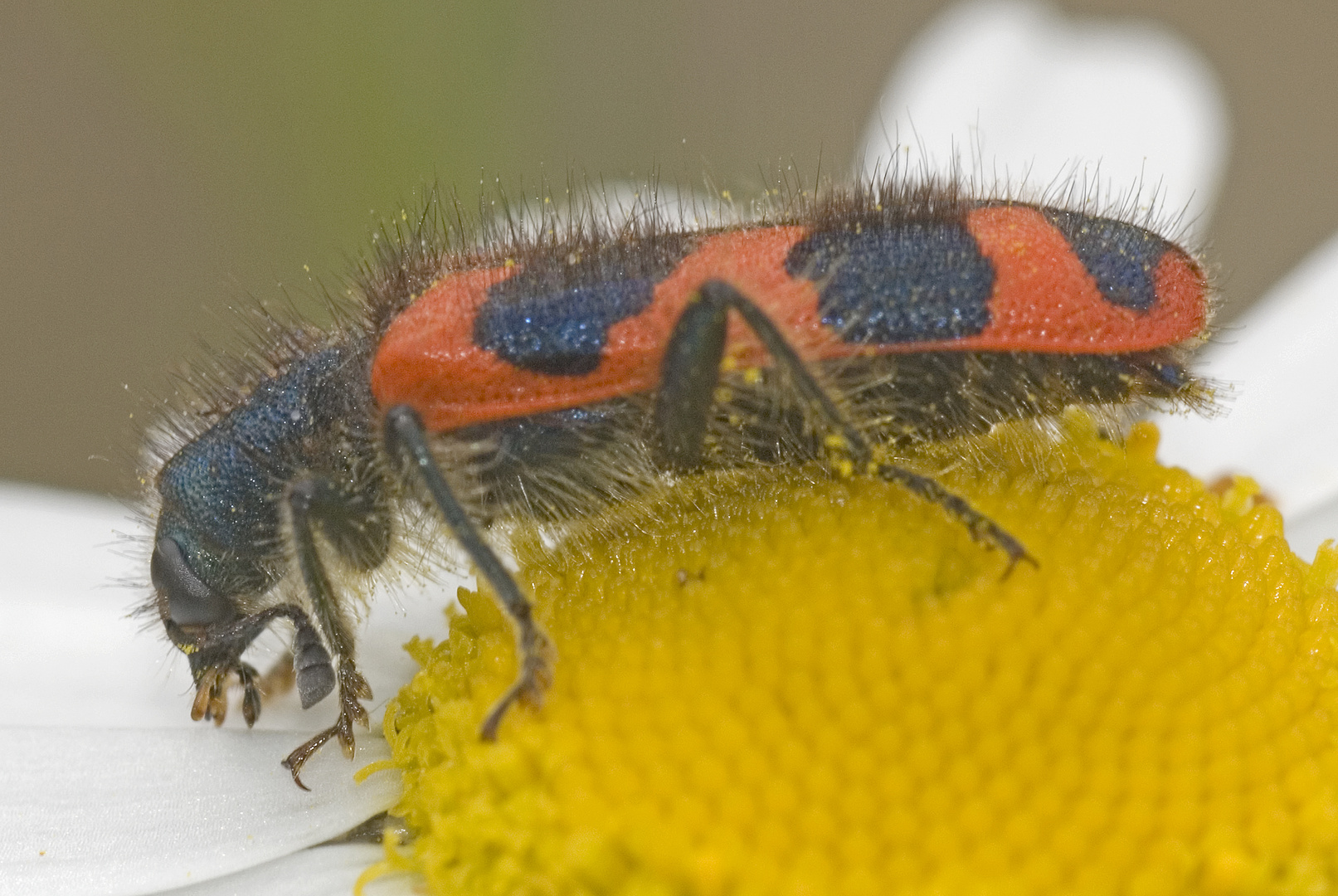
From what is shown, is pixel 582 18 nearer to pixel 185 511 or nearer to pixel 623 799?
pixel 185 511

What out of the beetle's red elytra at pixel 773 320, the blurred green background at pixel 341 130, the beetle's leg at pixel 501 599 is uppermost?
the beetle's red elytra at pixel 773 320

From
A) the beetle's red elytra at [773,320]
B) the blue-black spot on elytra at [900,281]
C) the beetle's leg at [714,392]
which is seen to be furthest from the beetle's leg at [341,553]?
the blue-black spot on elytra at [900,281]

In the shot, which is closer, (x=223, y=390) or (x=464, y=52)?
(x=223, y=390)

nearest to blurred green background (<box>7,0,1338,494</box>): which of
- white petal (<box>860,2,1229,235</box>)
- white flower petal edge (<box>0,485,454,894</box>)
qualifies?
white flower petal edge (<box>0,485,454,894</box>)

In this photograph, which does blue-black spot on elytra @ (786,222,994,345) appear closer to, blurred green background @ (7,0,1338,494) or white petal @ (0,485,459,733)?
blurred green background @ (7,0,1338,494)

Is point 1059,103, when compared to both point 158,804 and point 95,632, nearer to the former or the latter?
point 95,632

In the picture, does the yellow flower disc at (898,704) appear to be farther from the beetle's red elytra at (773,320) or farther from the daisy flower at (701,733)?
the beetle's red elytra at (773,320)

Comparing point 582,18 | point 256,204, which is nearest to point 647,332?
point 256,204
